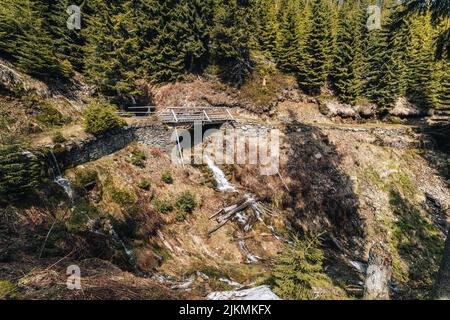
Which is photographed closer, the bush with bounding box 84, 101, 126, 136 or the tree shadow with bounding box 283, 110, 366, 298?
the bush with bounding box 84, 101, 126, 136

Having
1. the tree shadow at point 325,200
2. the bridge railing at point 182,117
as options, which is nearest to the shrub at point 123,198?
the bridge railing at point 182,117

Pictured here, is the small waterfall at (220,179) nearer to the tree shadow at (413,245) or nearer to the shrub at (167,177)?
the shrub at (167,177)

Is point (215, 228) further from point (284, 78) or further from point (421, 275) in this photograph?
point (284, 78)

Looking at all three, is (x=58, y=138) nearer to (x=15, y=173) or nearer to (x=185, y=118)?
(x=15, y=173)

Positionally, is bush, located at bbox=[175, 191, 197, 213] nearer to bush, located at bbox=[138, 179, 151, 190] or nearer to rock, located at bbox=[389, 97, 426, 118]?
bush, located at bbox=[138, 179, 151, 190]

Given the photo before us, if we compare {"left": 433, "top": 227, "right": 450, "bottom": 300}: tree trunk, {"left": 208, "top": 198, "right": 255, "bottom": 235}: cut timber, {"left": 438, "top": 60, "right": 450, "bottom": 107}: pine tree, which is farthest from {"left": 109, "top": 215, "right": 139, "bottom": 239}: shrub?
{"left": 438, "top": 60, "right": 450, "bottom": 107}: pine tree

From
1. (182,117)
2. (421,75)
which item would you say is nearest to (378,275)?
(182,117)

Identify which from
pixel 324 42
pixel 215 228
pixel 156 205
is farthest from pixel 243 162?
pixel 324 42
